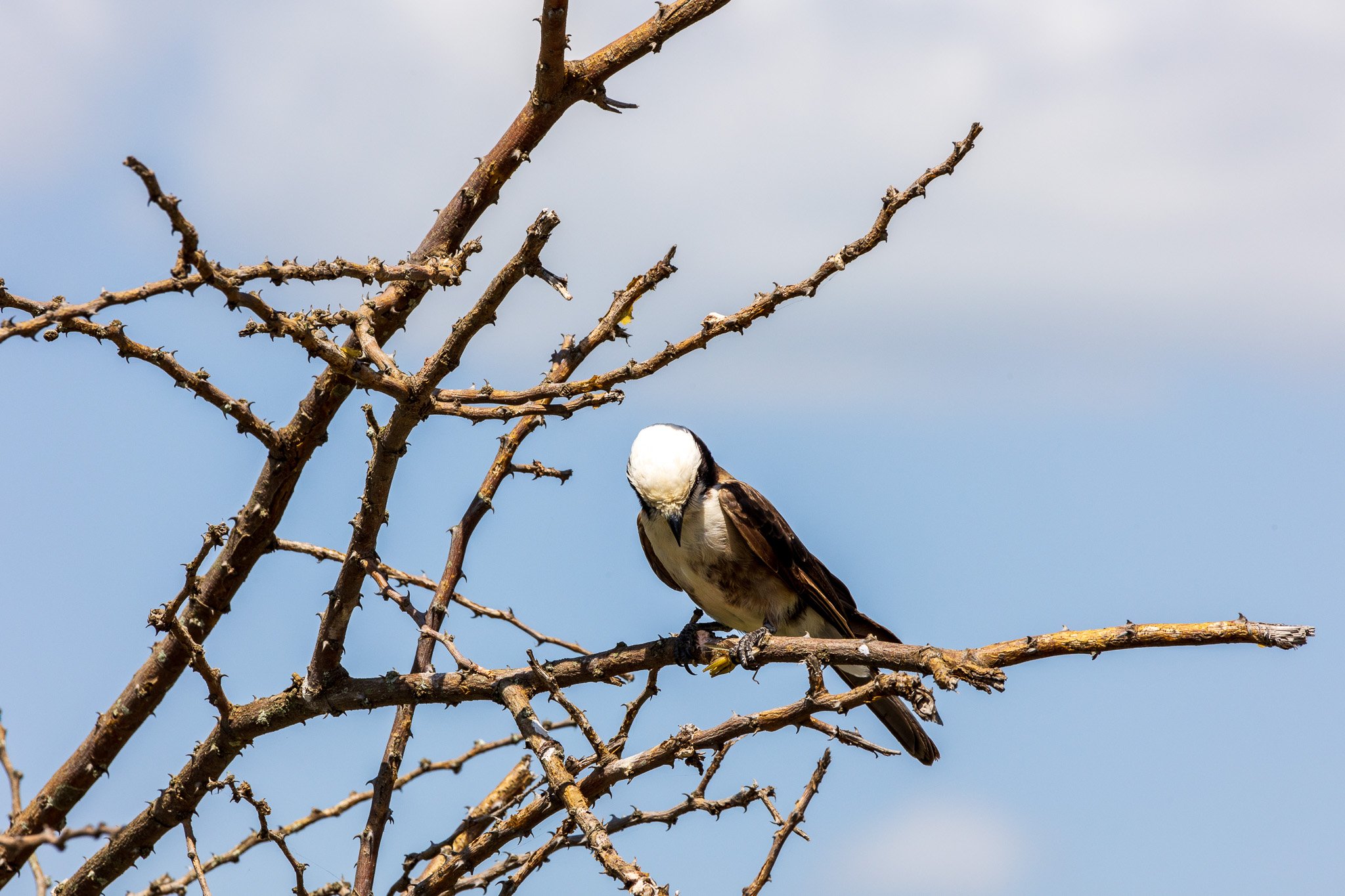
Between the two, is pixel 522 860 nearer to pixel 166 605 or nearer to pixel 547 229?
pixel 166 605

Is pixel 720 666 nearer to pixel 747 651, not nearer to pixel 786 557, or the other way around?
pixel 747 651

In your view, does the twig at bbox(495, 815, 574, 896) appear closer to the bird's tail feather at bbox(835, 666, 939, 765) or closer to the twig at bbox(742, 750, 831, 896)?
the twig at bbox(742, 750, 831, 896)

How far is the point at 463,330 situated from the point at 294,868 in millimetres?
1706

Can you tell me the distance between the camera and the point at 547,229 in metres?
3.12

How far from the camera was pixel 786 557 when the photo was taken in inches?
239

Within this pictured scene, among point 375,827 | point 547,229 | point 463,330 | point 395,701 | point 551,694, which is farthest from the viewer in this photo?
point 375,827

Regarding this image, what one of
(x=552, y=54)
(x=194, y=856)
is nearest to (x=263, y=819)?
(x=194, y=856)

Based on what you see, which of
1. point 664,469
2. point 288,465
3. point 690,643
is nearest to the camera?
point 288,465

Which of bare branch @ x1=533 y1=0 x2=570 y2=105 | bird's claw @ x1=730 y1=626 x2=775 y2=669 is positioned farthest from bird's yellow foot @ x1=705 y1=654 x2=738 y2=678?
bare branch @ x1=533 y1=0 x2=570 y2=105

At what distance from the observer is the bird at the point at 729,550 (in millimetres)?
5988

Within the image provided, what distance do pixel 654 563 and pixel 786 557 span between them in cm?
92

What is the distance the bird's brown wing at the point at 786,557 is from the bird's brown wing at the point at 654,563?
640 millimetres

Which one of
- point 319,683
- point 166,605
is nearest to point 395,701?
point 319,683

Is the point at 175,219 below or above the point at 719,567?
below
